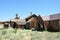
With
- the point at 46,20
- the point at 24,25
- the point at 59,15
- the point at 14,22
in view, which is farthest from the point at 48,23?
the point at 14,22

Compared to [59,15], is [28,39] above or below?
below

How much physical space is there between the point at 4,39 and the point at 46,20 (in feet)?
70.6

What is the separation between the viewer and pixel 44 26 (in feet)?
131

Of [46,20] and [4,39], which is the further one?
[46,20]

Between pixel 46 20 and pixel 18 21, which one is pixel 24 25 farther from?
pixel 46 20

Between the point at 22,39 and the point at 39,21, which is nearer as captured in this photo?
the point at 22,39

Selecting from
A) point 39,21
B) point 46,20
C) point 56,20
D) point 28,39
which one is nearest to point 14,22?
point 39,21

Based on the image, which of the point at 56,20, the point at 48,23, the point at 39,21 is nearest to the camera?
the point at 56,20

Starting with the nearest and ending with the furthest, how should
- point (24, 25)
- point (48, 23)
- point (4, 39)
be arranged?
point (4, 39)
point (48, 23)
point (24, 25)

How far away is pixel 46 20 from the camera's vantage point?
3938 centimetres

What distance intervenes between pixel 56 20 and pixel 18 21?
834 inches

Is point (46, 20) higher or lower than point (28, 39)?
higher

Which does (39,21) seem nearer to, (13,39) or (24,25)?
(24,25)

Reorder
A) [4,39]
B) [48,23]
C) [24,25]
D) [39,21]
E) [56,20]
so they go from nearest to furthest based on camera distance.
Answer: [4,39] < [56,20] < [48,23] < [39,21] < [24,25]
